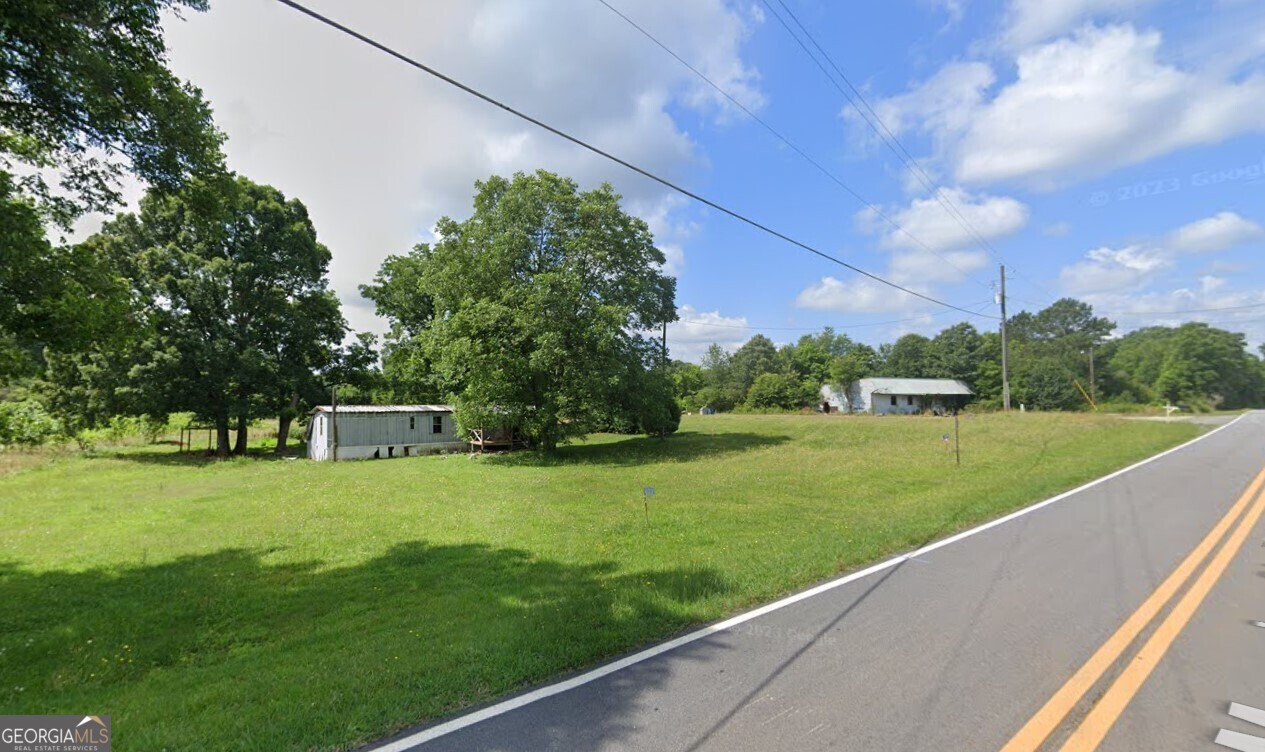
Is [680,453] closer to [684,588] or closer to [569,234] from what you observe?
[569,234]

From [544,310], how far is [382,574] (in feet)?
53.0

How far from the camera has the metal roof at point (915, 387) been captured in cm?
6031

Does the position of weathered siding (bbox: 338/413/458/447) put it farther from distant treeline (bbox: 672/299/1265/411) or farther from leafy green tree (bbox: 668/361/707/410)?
leafy green tree (bbox: 668/361/707/410)

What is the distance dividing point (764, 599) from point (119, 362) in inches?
1249

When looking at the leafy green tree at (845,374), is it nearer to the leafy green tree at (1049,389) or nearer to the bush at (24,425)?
the leafy green tree at (1049,389)

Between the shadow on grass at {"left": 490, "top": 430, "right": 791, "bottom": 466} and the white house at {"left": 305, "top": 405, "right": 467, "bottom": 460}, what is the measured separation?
7609 millimetres

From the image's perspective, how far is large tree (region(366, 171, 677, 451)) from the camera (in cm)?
2236

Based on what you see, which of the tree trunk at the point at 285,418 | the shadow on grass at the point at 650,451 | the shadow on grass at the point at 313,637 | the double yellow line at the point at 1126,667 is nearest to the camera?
the double yellow line at the point at 1126,667

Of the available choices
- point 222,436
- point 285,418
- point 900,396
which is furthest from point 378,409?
point 900,396

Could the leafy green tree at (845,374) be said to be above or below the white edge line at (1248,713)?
above

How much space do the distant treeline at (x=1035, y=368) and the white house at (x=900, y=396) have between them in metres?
2.17

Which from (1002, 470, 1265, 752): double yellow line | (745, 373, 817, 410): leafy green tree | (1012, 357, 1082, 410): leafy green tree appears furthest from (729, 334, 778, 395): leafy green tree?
(1002, 470, 1265, 752): double yellow line

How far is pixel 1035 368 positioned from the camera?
197 ft

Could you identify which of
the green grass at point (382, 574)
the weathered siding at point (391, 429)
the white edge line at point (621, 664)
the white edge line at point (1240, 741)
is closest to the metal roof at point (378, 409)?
the weathered siding at point (391, 429)
